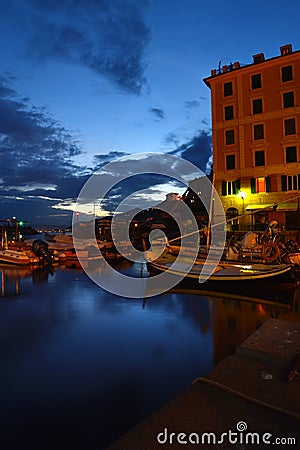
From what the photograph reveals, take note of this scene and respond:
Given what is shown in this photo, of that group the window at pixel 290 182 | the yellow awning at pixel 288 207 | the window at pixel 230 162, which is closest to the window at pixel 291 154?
the window at pixel 290 182

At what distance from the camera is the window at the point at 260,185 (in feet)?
102

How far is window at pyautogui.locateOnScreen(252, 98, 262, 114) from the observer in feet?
105

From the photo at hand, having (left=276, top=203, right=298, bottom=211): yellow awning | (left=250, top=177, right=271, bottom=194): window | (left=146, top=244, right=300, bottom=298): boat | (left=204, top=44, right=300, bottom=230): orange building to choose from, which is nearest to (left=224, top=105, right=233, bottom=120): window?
(left=204, top=44, right=300, bottom=230): orange building

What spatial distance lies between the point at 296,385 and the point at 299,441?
1.40 meters

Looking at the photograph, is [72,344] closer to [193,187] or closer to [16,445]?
[16,445]

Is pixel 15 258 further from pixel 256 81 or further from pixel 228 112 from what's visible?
pixel 256 81

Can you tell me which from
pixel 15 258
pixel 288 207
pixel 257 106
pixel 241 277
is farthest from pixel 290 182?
pixel 15 258

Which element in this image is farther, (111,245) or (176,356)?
(111,245)

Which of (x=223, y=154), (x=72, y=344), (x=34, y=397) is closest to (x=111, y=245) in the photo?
(x=223, y=154)

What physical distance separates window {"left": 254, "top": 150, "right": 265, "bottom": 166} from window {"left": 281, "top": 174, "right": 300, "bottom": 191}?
2544mm

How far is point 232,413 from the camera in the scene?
446cm

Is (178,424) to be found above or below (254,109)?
below

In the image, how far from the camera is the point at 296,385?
5164 mm

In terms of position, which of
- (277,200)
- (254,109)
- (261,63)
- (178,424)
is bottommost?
(178,424)
